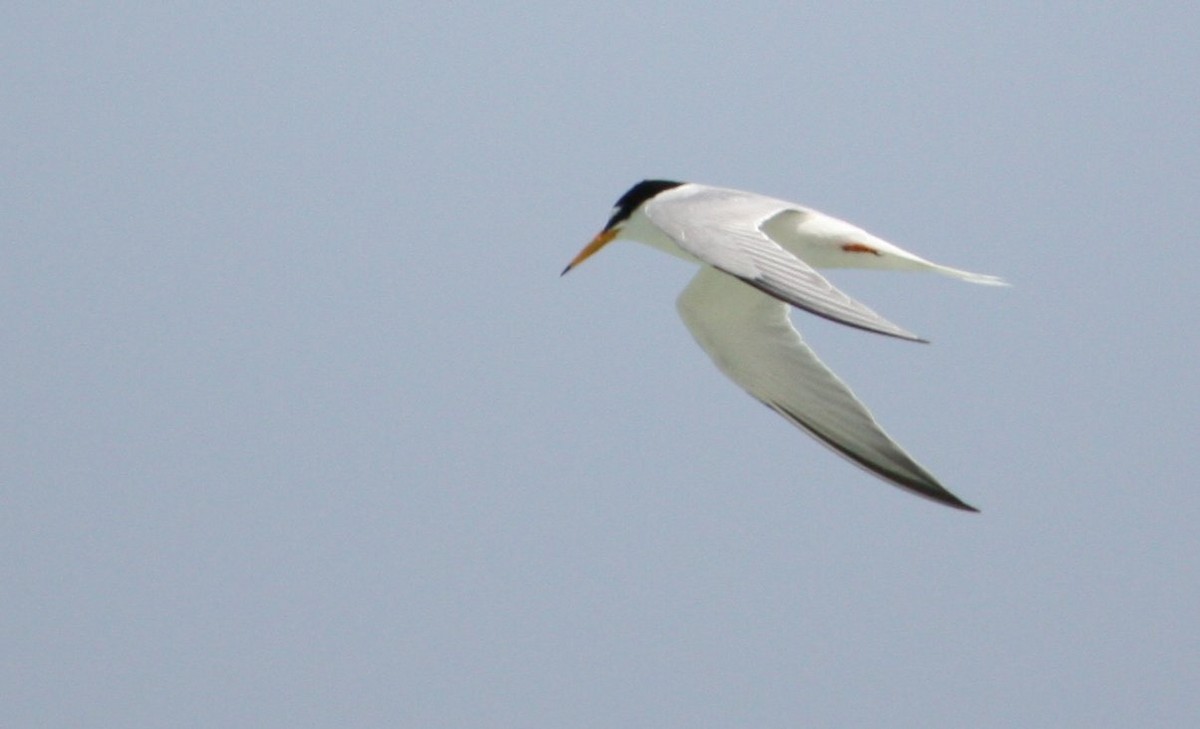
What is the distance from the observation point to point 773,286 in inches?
184

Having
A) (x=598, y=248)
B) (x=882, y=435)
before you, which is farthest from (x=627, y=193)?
(x=882, y=435)

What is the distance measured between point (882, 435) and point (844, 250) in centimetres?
88

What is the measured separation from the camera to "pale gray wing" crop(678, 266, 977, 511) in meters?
6.10

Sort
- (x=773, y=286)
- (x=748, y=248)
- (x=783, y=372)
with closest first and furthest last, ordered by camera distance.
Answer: (x=773, y=286) → (x=748, y=248) → (x=783, y=372)

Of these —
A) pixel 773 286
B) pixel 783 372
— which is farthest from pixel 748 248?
pixel 783 372

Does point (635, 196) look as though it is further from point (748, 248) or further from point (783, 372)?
point (748, 248)

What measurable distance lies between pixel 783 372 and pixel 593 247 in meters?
1.19

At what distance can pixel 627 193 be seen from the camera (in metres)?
7.45

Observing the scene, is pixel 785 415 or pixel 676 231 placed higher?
pixel 676 231

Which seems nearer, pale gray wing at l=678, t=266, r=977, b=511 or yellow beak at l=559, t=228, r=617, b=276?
pale gray wing at l=678, t=266, r=977, b=511

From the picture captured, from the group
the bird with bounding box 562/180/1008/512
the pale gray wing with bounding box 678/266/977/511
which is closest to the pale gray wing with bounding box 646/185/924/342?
the bird with bounding box 562/180/1008/512

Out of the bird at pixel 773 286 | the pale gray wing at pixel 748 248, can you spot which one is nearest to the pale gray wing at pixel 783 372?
the bird at pixel 773 286

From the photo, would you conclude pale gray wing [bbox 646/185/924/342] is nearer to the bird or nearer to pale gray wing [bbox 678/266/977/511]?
the bird

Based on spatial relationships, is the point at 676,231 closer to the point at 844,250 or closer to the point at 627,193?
the point at 844,250
